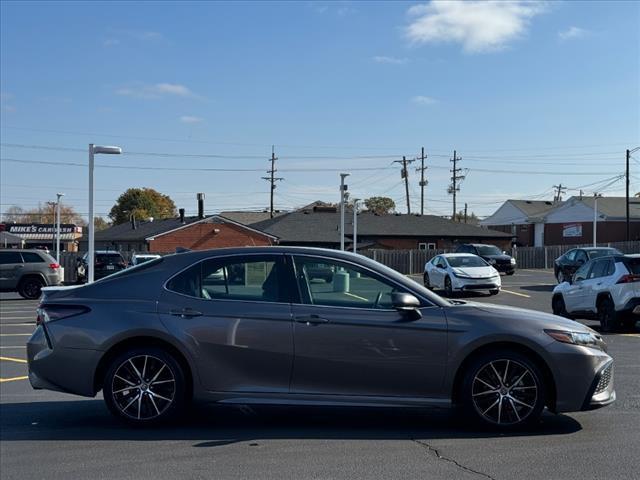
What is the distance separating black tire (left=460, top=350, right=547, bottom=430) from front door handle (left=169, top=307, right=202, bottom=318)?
7.83 feet

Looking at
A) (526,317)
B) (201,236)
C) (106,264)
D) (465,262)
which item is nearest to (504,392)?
(526,317)

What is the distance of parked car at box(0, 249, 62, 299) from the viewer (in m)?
26.1

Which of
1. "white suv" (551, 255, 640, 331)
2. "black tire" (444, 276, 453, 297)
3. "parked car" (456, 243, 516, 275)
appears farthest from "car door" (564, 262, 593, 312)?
"parked car" (456, 243, 516, 275)

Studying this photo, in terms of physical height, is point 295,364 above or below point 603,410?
above

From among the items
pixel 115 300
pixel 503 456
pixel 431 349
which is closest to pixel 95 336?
pixel 115 300

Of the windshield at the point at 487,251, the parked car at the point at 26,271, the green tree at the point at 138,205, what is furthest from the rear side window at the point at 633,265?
the green tree at the point at 138,205

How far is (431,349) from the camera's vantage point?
602cm

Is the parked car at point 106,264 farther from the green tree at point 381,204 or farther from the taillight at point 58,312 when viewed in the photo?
the green tree at point 381,204

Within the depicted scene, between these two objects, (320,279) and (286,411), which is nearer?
(320,279)

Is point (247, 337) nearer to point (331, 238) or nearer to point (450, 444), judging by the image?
point (450, 444)

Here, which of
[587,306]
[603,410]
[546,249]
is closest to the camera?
[603,410]

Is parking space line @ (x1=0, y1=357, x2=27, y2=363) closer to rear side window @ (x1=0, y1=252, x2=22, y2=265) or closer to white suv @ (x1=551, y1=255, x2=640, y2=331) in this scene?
white suv @ (x1=551, y1=255, x2=640, y2=331)

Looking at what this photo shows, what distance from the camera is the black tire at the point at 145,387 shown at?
244 inches

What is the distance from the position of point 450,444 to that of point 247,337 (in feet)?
6.26
